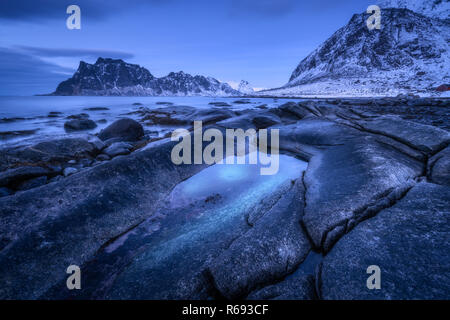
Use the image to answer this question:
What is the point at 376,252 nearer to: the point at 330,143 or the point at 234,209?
the point at 234,209

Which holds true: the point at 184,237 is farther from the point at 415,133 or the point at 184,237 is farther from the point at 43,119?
the point at 43,119

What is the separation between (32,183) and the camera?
7.68m

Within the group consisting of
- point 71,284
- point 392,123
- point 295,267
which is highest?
point 392,123

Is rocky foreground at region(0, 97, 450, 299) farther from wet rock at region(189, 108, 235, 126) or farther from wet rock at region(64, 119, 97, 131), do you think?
wet rock at region(64, 119, 97, 131)

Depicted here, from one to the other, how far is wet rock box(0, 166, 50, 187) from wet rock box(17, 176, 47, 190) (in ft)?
0.84

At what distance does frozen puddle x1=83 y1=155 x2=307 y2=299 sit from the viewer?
3.91m

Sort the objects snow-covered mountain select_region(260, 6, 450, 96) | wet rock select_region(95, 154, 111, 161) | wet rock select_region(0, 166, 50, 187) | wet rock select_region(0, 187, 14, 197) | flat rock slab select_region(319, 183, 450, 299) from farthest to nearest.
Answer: snow-covered mountain select_region(260, 6, 450, 96), wet rock select_region(95, 154, 111, 161), wet rock select_region(0, 166, 50, 187), wet rock select_region(0, 187, 14, 197), flat rock slab select_region(319, 183, 450, 299)

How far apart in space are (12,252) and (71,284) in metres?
1.52

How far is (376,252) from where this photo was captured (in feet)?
12.1

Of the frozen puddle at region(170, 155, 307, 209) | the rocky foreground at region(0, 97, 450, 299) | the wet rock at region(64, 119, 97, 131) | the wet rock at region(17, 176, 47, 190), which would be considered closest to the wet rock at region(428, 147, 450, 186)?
the rocky foreground at region(0, 97, 450, 299)

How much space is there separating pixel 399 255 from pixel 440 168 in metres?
4.61

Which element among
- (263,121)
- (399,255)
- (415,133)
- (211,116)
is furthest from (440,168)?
(211,116)

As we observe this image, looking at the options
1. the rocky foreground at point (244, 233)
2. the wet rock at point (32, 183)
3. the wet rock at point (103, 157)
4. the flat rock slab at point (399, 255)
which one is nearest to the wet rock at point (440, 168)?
the rocky foreground at point (244, 233)
